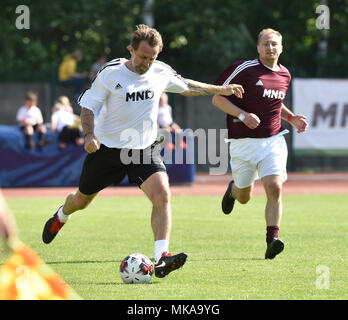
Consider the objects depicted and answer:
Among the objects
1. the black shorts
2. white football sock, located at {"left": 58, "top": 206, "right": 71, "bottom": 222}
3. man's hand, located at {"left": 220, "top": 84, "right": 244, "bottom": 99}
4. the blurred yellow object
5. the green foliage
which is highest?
the green foliage

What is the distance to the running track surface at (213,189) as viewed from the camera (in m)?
20.3

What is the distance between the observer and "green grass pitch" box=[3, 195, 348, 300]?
7.49 metres

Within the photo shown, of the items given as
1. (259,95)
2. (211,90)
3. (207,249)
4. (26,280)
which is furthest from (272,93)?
(26,280)

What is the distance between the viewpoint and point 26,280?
4.97 m

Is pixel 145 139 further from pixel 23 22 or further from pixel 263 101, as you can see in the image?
pixel 23 22

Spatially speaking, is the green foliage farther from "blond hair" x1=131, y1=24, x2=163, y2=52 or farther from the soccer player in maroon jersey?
"blond hair" x1=131, y1=24, x2=163, y2=52

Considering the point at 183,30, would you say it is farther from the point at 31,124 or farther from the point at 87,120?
the point at 87,120

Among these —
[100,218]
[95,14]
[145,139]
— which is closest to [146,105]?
[145,139]

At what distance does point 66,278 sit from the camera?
8250 millimetres

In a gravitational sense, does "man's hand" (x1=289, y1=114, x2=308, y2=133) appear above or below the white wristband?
below

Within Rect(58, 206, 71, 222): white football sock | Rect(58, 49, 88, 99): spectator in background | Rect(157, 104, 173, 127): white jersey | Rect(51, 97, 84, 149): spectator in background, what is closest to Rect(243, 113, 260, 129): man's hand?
Rect(58, 206, 71, 222): white football sock

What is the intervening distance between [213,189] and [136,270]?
1409 cm

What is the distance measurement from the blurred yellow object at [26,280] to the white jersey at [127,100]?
384 centimetres

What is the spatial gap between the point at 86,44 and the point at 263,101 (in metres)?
24.3
